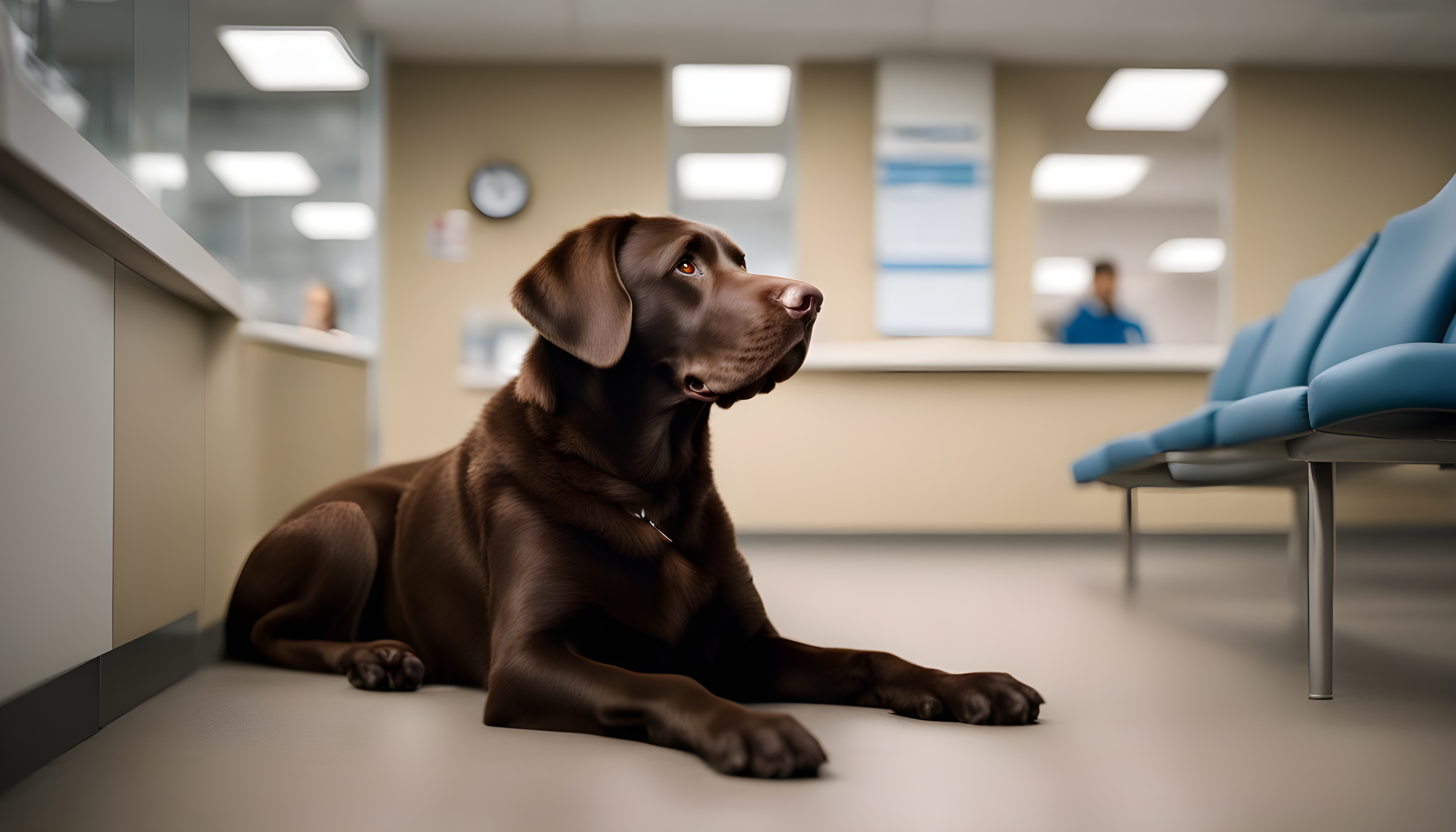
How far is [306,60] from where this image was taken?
4.95 metres

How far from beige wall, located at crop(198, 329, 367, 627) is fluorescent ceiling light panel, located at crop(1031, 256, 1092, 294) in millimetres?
10174

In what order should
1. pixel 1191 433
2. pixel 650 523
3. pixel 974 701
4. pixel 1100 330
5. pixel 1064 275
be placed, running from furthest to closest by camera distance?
pixel 1064 275
pixel 1100 330
pixel 1191 433
pixel 650 523
pixel 974 701

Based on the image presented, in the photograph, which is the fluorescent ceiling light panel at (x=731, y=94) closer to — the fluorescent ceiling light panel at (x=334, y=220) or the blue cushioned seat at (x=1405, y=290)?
the fluorescent ceiling light panel at (x=334, y=220)

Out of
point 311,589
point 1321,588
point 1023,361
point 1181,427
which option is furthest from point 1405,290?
point 1023,361

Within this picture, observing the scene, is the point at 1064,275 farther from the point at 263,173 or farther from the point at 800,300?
the point at 800,300

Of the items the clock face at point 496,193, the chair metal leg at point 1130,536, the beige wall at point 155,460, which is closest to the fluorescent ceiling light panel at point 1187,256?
the clock face at point 496,193

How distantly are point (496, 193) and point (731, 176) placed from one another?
367 cm

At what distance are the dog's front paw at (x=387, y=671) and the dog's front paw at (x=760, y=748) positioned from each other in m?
0.69

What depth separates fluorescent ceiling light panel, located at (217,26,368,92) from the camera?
4.59 meters

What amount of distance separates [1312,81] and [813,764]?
6.21 m

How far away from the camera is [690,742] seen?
106cm

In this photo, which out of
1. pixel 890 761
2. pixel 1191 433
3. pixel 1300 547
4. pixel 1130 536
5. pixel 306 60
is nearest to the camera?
pixel 890 761

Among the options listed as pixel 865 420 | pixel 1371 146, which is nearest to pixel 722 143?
pixel 865 420

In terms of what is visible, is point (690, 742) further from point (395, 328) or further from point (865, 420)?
point (395, 328)
